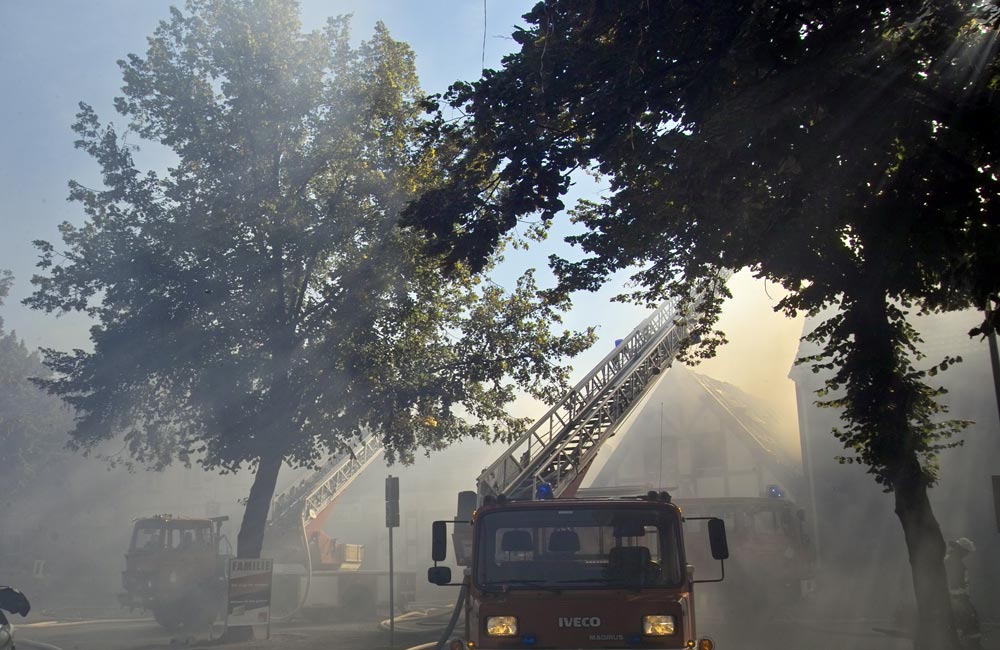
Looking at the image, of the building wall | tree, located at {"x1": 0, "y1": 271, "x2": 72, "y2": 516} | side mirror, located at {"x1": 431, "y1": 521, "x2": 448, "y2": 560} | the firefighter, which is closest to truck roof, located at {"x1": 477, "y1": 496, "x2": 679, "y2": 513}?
side mirror, located at {"x1": 431, "y1": 521, "x2": 448, "y2": 560}

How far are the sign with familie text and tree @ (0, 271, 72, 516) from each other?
35841 mm

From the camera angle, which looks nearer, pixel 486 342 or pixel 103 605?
pixel 486 342

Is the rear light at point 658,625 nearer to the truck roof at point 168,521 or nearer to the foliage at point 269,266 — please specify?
the foliage at point 269,266

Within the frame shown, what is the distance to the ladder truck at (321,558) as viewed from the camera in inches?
974

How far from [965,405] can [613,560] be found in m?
23.2

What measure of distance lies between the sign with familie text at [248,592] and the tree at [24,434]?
3584cm

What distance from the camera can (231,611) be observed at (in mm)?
17344

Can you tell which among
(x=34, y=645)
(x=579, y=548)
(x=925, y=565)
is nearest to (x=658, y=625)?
(x=579, y=548)

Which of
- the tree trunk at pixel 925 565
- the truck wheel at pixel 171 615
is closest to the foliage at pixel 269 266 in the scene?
the truck wheel at pixel 171 615

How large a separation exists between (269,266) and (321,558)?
1086 cm

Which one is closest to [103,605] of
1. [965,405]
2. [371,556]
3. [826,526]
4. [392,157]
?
[371,556]

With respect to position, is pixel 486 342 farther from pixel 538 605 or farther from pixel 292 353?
pixel 538 605

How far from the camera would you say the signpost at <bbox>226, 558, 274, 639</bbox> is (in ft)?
57.0

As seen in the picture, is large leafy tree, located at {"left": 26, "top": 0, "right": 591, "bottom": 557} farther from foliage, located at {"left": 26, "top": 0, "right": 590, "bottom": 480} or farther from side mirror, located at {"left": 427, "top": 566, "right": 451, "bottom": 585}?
side mirror, located at {"left": 427, "top": 566, "right": 451, "bottom": 585}
